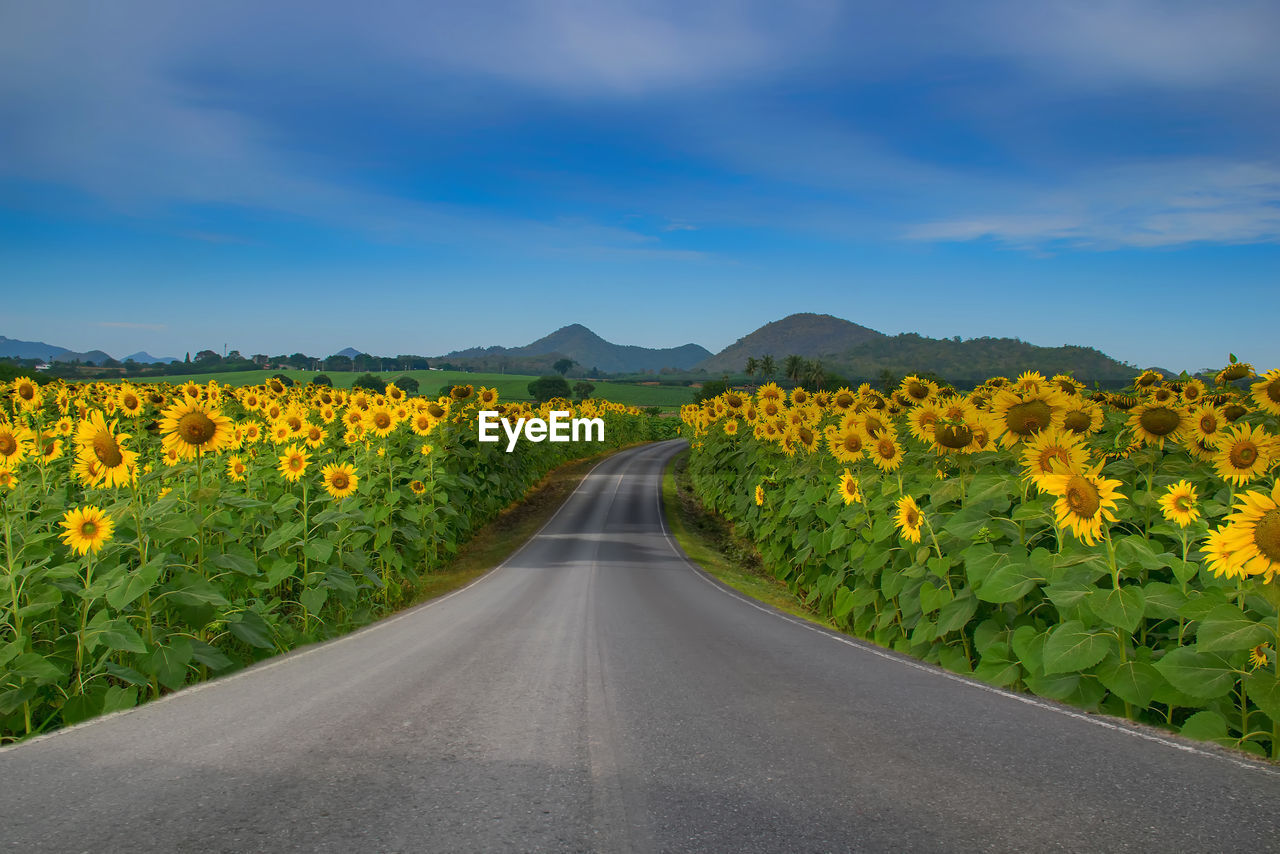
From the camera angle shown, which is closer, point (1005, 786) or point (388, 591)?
point (1005, 786)

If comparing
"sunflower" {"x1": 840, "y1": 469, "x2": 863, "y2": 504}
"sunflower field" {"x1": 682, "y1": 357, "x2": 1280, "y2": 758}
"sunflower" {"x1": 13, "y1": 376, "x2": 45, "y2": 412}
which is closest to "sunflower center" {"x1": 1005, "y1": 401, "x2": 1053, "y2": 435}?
"sunflower field" {"x1": 682, "y1": 357, "x2": 1280, "y2": 758}

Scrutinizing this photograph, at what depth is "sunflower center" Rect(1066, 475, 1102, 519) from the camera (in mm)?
5941

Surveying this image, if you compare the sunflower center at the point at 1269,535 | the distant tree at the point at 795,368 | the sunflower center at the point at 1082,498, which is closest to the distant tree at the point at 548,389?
the distant tree at the point at 795,368

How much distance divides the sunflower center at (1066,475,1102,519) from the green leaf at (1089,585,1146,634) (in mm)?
643

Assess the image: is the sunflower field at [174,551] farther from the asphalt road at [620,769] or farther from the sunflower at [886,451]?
the sunflower at [886,451]

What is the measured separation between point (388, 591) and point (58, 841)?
12.1m

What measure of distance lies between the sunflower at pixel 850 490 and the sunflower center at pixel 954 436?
2.98m

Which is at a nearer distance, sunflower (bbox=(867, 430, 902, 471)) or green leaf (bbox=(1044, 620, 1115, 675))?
green leaf (bbox=(1044, 620, 1115, 675))

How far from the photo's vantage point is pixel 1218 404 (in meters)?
9.98

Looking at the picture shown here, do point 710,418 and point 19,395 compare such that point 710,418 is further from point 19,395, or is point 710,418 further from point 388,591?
point 19,395

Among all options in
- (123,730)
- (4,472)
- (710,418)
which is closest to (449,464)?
(710,418)

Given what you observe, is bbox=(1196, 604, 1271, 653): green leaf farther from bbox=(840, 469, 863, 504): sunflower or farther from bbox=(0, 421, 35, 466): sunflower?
bbox=(0, 421, 35, 466): sunflower

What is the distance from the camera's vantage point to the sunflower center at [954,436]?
8500mm

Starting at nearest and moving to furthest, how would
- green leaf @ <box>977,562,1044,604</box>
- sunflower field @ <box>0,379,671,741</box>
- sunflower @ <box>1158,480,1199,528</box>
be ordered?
sunflower @ <box>1158,480,1199,528</box>, sunflower field @ <box>0,379,671,741</box>, green leaf @ <box>977,562,1044,604</box>
